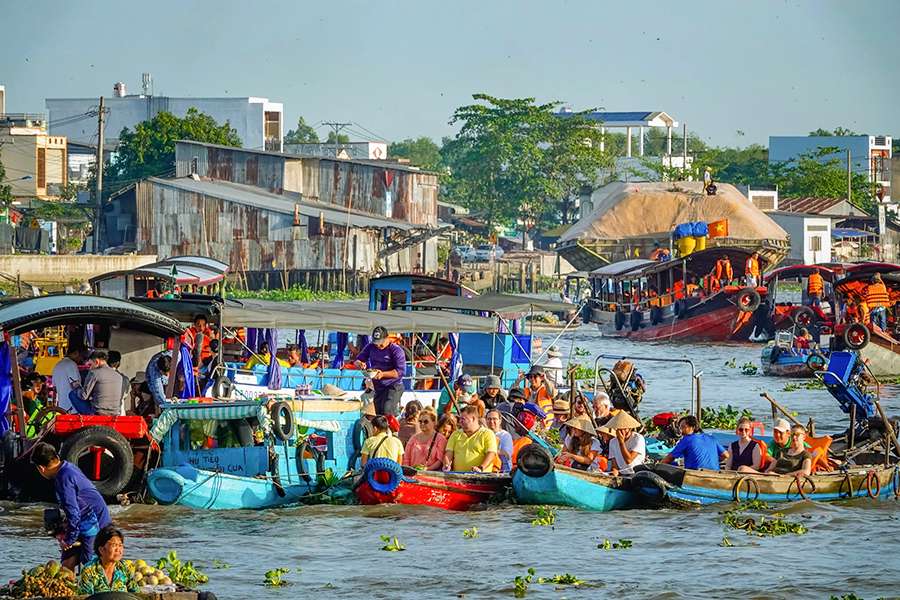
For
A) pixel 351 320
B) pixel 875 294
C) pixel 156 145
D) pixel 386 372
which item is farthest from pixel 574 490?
pixel 156 145

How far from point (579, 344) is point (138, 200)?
19.3 m

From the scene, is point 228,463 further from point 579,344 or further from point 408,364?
point 579,344

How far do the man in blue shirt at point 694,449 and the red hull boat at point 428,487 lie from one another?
79.6 inches

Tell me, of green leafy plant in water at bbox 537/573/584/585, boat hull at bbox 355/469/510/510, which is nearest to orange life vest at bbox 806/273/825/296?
boat hull at bbox 355/469/510/510

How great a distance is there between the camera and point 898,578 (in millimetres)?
15250

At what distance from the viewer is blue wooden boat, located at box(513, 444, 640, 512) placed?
16.8 meters

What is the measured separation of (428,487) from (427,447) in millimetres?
694

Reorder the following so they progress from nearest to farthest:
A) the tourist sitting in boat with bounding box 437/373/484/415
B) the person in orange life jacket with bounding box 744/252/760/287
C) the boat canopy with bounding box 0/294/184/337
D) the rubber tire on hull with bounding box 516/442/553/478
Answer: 1. the rubber tire on hull with bounding box 516/442/553/478
2. the boat canopy with bounding box 0/294/184/337
3. the tourist sitting in boat with bounding box 437/373/484/415
4. the person in orange life jacket with bounding box 744/252/760/287

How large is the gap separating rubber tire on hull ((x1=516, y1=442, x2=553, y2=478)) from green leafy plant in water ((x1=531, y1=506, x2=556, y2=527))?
606 millimetres

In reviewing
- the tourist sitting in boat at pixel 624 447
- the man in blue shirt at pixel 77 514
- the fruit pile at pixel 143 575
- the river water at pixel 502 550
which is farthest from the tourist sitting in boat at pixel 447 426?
the man in blue shirt at pixel 77 514

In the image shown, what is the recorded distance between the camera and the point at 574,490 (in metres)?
17.2

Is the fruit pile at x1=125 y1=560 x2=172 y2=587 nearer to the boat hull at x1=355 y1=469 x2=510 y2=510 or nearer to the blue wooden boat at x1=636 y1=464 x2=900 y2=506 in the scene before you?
the boat hull at x1=355 y1=469 x2=510 y2=510

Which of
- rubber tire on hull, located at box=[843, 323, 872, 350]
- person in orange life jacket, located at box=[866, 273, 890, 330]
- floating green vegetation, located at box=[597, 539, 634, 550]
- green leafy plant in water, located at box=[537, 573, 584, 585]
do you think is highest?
person in orange life jacket, located at box=[866, 273, 890, 330]

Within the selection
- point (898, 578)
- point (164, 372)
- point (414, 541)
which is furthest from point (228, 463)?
point (898, 578)
